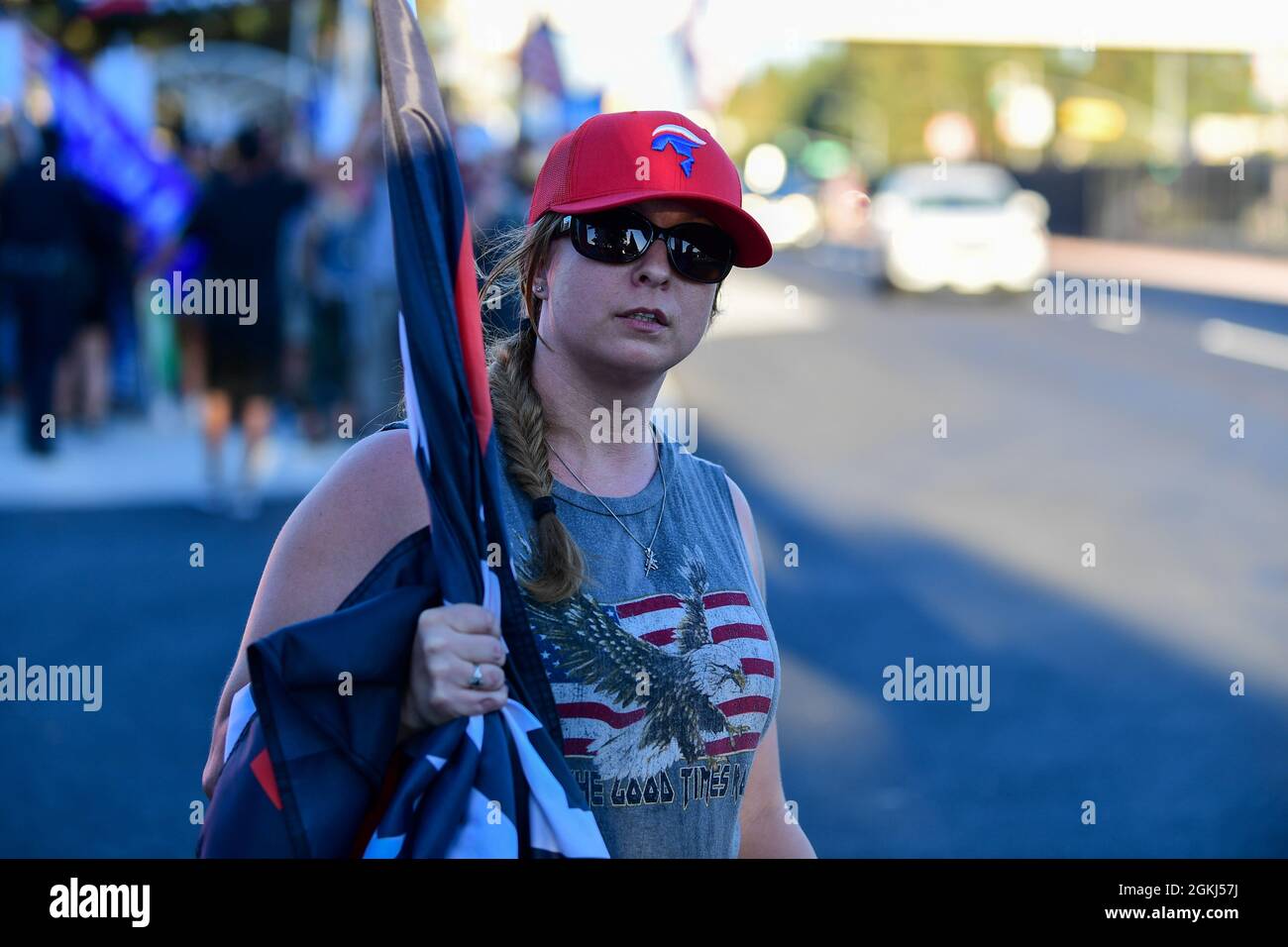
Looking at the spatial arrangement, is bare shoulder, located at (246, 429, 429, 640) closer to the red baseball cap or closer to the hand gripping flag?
the hand gripping flag

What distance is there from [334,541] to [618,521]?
414mm

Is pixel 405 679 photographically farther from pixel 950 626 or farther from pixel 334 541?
pixel 950 626

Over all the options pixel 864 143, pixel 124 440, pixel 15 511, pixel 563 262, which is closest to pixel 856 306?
pixel 124 440

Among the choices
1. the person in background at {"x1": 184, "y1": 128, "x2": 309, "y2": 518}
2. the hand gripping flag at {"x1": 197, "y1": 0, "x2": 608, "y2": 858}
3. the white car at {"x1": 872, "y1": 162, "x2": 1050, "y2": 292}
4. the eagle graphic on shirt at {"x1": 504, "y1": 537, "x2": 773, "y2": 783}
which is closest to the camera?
the hand gripping flag at {"x1": 197, "y1": 0, "x2": 608, "y2": 858}

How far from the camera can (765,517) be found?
32.6ft

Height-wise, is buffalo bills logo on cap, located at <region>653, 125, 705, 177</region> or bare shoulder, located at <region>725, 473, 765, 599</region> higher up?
buffalo bills logo on cap, located at <region>653, 125, 705, 177</region>

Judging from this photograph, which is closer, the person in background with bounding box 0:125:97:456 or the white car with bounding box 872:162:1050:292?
the person in background with bounding box 0:125:97:456

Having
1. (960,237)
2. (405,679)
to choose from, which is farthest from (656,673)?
(960,237)

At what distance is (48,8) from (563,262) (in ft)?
70.3

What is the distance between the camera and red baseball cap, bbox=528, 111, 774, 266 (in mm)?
2109

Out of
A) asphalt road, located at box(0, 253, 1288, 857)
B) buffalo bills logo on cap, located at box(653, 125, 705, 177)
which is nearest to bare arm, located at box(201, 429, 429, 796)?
Answer: buffalo bills logo on cap, located at box(653, 125, 705, 177)

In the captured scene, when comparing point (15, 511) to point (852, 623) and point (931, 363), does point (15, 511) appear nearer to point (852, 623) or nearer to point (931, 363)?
point (852, 623)

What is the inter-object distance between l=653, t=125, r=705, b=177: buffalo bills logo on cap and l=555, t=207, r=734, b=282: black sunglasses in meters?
0.09

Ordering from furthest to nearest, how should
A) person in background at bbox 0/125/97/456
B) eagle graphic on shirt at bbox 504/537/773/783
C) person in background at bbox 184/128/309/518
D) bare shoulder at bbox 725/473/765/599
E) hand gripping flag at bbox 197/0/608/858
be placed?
person in background at bbox 0/125/97/456 → person in background at bbox 184/128/309/518 → bare shoulder at bbox 725/473/765/599 → eagle graphic on shirt at bbox 504/537/773/783 → hand gripping flag at bbox 197/0/608/858
